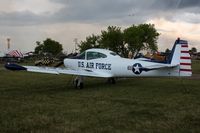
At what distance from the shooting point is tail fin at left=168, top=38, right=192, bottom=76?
48.4 feet

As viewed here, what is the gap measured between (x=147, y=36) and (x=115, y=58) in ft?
240

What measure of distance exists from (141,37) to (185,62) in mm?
72294

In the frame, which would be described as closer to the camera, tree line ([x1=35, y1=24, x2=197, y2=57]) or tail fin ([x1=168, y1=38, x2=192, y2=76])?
tail fin ([x1=168, y1=38, x2=192, y2=76])

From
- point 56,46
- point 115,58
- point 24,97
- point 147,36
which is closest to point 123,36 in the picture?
point 147,36

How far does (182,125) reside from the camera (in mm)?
7887

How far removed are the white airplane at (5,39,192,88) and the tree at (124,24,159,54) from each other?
195 ft

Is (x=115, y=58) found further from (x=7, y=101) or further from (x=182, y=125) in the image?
(x=182, y=125)

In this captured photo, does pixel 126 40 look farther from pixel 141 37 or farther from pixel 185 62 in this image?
pixel 185 62

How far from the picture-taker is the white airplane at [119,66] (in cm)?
1490

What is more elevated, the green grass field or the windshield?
the windshield

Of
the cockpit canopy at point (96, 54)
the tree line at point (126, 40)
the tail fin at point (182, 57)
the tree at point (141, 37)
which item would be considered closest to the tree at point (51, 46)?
the tree line at point (126, 40)

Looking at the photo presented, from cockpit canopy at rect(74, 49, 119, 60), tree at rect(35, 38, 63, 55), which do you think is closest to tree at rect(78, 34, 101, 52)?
tree at rect(35, 38, 63, 55)

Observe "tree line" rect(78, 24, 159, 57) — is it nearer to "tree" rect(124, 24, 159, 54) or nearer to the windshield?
"tree" rect(124, 24, 159, 54)

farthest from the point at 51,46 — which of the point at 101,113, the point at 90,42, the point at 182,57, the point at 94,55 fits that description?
the point at 101,113
